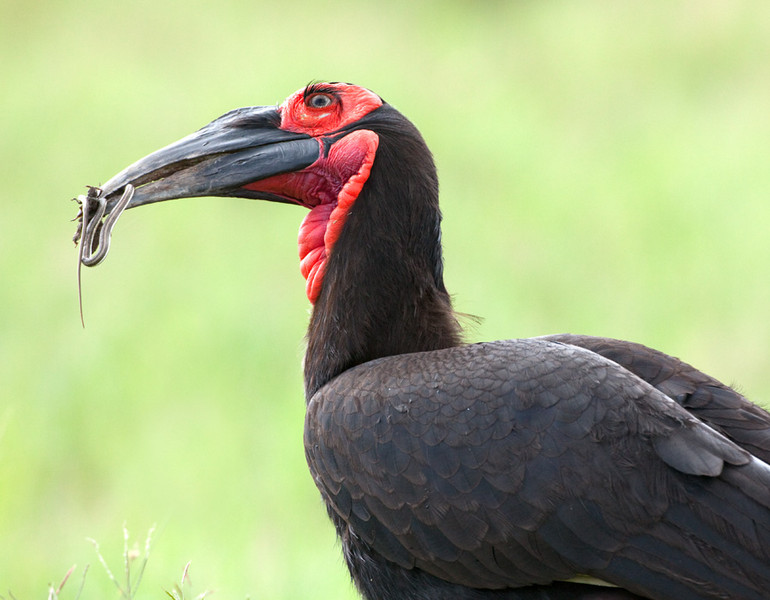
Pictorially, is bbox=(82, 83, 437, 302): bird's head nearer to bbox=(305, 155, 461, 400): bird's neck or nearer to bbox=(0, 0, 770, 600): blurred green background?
bbox=(305, 155, 461, 400): bird's neck

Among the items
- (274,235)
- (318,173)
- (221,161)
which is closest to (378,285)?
(318,173)

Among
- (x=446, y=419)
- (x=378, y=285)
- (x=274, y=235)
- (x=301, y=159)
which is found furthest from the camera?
(x=274, y=235)

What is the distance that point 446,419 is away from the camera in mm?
3387

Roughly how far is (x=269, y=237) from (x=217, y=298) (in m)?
1.27

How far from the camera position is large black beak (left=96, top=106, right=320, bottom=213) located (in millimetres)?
3848

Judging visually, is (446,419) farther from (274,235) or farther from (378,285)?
(274,235)

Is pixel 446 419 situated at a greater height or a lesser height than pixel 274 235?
lesser

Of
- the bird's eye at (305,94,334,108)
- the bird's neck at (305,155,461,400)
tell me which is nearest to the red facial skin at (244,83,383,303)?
the bird's eye at (305,94,334,108)

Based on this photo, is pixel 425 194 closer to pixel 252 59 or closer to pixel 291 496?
pixel 291 496

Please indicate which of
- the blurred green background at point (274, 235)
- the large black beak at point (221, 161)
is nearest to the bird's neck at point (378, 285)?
the large black beak at point (221, 161)

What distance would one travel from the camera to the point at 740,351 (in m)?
8.10

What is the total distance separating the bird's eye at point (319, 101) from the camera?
4055 mm

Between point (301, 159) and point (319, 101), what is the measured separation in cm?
21

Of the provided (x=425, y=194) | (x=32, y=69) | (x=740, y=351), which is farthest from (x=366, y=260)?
(x=32, y=69)
